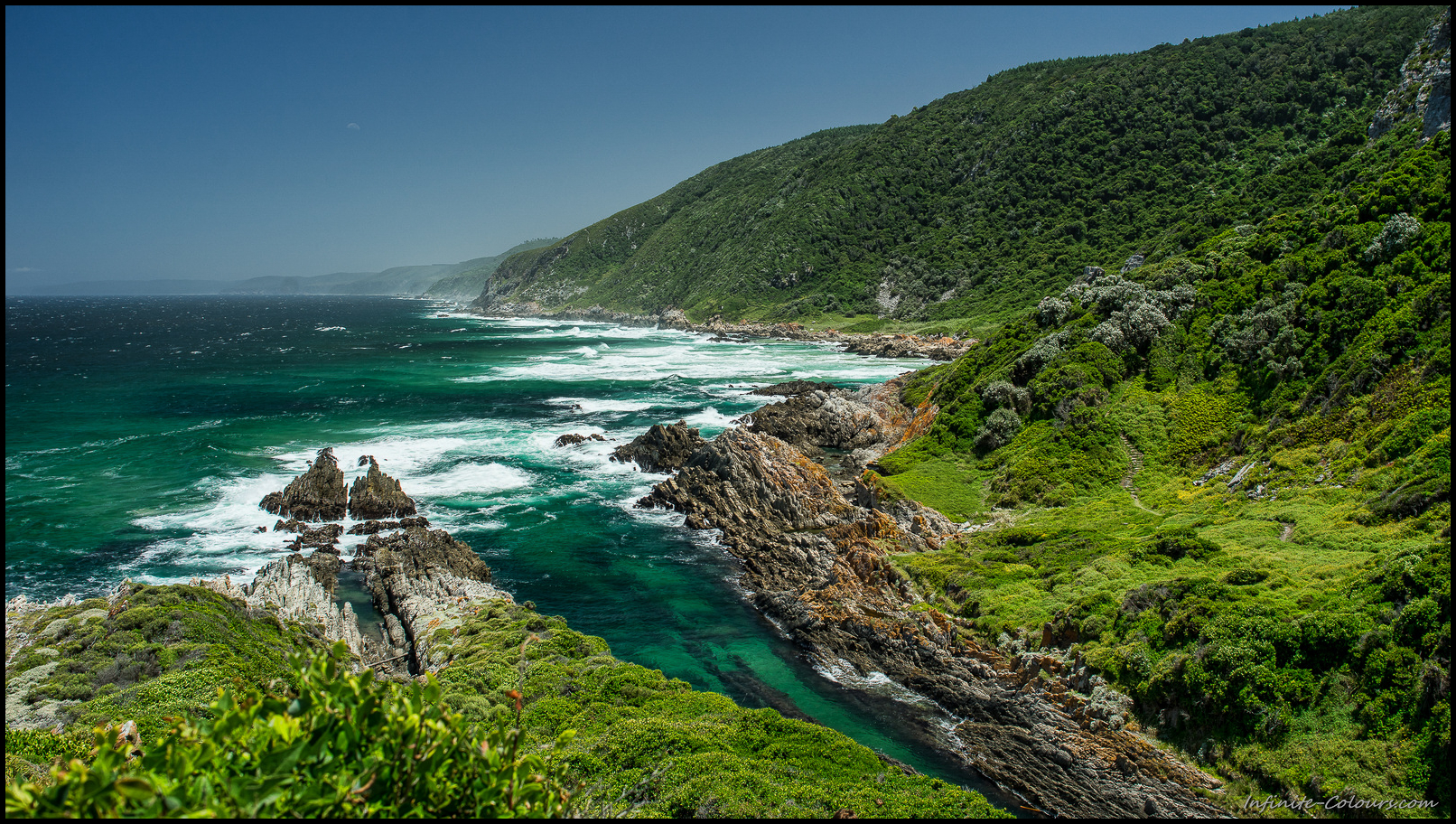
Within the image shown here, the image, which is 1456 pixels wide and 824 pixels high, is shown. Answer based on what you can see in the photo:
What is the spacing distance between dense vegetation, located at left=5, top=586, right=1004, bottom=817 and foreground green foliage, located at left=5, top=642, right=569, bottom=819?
0.06ft

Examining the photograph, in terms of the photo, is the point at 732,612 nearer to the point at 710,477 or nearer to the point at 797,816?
the point at 710,477

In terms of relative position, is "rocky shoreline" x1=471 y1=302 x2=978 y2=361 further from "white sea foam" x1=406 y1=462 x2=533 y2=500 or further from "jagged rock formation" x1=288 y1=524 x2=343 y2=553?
"jagged rock formation" x1=288 y1=524 x2=343 y2=553

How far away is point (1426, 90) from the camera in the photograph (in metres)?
38.8

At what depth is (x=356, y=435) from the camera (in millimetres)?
49875

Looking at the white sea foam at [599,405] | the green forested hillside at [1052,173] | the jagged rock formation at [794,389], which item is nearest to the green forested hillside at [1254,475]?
the jagged rock formation at [794,389]

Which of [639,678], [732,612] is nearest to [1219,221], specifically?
[732,612]

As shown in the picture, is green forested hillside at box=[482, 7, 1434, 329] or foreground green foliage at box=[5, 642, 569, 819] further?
green forested hillside at box=[482, 7, 1434, 329]

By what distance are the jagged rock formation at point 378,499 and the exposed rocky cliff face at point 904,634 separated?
473 inches

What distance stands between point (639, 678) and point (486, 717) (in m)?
4.26

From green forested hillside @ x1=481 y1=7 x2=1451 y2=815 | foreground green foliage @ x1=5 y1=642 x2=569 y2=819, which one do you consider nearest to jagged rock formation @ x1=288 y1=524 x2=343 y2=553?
green forested hillside @ x1=481 y1=7 x2=1451 y2=815

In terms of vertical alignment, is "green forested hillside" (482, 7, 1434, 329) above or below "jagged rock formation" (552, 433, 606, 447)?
above

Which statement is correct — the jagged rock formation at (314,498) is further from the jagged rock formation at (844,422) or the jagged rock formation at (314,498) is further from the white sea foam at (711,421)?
the white sea foam at (711,421)

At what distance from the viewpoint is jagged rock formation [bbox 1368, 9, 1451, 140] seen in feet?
115

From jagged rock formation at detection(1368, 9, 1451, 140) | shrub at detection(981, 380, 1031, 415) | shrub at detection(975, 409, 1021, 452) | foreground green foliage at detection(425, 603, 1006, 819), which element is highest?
jagged rock formation at detection(1368, 9, 1451, 140)
